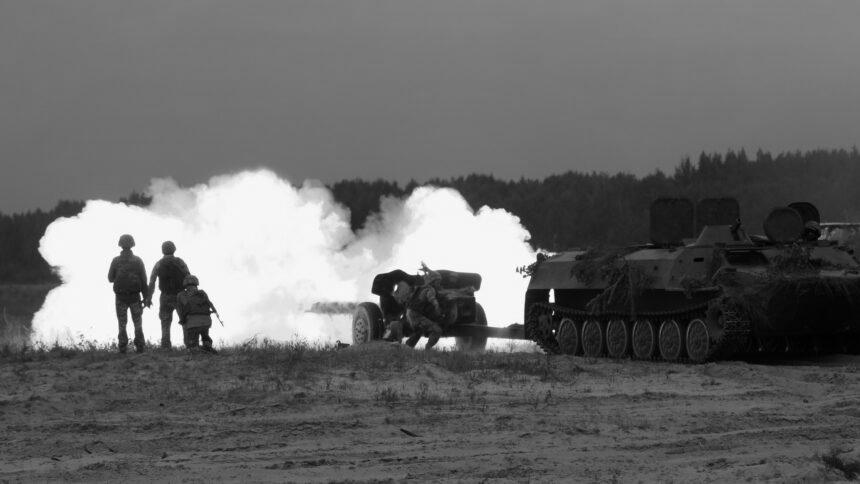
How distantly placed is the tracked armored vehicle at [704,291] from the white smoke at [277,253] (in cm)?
676

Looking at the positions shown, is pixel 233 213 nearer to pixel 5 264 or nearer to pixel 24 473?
pixel 24 473

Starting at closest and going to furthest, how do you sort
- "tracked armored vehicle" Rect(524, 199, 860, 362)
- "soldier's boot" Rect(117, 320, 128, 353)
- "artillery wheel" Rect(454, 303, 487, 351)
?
1. "tracked armored vehicle" Rect(524, 199, 860, 362)
2. "soldier's boot" Rect(117, 320, 128, 353)
3. "artillery wheel" Rect(454, 303, 487, 351)

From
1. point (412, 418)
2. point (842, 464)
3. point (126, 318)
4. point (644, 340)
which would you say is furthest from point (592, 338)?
point (842, 464)

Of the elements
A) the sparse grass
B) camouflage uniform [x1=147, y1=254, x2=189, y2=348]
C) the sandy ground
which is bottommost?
the sparse grass

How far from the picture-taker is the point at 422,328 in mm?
23125

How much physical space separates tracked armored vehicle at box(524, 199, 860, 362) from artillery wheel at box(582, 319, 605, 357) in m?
0.02

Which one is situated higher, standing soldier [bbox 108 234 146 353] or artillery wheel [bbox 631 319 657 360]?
standing soldier [bbox 108 234 146 353]

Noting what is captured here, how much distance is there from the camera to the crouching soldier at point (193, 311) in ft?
65.6

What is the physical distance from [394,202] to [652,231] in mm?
12976

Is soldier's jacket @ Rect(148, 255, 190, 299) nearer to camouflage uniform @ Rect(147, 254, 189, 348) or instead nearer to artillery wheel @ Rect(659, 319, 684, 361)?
camouflage uniform @ Rect(147, 254, 189, 348)

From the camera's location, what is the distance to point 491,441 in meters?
11.6

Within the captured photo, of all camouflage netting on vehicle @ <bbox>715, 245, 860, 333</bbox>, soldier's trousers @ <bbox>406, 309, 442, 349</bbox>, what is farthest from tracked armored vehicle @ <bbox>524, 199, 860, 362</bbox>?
soldier's trousers @ <bbox>406, 309, 442, 349</bbox>

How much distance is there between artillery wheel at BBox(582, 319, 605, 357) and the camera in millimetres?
22297

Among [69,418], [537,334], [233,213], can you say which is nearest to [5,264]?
[233,213]
